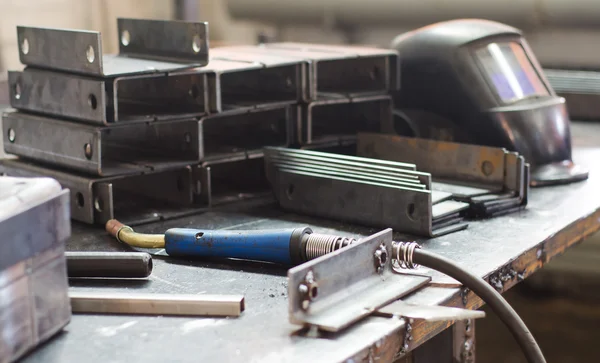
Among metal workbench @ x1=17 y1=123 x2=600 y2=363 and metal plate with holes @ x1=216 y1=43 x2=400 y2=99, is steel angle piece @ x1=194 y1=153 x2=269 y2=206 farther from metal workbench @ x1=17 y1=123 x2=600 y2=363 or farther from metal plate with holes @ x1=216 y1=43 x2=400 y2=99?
metal plate with holes @ x1=216 y1=43 x2=400 y2=99

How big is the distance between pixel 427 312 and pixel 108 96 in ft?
2.46

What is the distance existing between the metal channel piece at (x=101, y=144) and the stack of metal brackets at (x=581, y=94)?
1.47m

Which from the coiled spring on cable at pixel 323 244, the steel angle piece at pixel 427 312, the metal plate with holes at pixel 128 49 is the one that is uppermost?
the metal plate with holes at pixel 128 49

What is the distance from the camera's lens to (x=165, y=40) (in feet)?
5.04

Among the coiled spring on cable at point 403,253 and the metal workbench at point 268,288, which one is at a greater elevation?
the coiled spring on cable at point 403,253

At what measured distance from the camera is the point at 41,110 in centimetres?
153

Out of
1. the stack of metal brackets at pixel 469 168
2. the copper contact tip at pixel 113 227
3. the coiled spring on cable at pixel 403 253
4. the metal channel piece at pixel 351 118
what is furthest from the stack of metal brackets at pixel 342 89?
the coiled spring on cable at pixel 403 253

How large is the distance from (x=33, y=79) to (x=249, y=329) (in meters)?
0.81

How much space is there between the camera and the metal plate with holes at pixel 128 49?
1.38 m

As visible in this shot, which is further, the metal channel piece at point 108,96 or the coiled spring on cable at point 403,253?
the metal channel piece at point 108,96

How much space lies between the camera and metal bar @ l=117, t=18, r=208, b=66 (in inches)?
58.0

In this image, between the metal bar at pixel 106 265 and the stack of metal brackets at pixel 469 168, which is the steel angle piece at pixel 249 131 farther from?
the metal bar at pixel 106 265

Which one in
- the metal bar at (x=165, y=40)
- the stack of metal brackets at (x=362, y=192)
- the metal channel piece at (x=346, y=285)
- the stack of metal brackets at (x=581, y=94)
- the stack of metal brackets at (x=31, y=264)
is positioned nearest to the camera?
the stack of metal brackets at (x=31, y=264)

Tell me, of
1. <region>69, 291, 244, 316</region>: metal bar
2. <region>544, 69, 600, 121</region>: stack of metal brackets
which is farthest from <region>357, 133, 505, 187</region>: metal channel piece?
<region>544, 69, 600, 121</region>: stack of metal brackets
